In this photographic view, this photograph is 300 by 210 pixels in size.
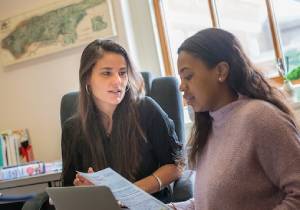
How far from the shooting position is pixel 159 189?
158cm

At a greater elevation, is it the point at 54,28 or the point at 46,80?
the point at 54,28

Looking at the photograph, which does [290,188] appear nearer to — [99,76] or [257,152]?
[257,152]

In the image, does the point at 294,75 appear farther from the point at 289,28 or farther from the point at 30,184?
the point at 30,184

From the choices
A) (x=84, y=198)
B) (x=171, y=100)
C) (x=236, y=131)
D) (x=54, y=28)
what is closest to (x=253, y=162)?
(x=236, y=131)

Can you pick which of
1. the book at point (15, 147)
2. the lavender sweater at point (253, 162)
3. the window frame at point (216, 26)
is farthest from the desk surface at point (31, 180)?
the lavender sweater at point (253, 162)

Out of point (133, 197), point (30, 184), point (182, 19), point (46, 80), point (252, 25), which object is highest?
point (182, 19)

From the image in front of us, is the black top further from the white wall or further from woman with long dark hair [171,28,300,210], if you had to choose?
the white wall

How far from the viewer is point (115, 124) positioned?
1.70 m

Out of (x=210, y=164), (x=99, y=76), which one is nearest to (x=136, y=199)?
(x=210, y=164)

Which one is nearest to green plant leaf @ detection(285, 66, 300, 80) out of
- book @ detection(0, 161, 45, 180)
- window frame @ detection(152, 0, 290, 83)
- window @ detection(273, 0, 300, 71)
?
window frame @ detection(152, 0, 290, 83)

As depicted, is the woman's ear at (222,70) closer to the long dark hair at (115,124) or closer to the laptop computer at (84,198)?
the laptop computer at (84,198)

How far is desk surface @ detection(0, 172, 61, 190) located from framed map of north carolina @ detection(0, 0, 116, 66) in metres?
0.88

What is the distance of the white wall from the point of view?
2637mm

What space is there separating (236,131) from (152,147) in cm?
71
